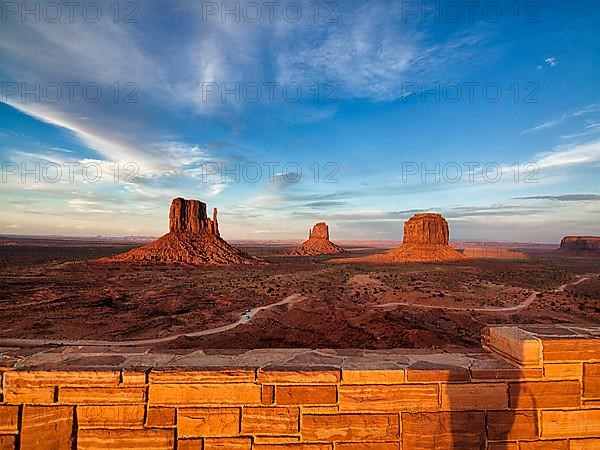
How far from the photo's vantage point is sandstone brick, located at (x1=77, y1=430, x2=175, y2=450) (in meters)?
3.38

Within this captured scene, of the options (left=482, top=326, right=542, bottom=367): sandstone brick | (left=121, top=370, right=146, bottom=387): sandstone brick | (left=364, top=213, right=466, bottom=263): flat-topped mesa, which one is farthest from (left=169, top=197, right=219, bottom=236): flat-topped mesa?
(left=482, top=326, right=542, bottom=367): sandstone brick

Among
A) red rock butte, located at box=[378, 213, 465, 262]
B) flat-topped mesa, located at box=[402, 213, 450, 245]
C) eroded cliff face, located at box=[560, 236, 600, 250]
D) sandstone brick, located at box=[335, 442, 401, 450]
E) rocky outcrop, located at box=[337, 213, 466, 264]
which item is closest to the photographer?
sandstone brick, located at box=[335, 442, 401, 450]

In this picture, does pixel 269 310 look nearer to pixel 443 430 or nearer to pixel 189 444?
pixel 189 444

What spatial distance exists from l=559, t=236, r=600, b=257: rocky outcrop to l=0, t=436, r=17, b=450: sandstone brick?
4907 inches

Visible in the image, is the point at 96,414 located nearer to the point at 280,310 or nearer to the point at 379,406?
the point at 379,406

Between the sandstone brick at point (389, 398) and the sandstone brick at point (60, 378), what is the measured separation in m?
2.44

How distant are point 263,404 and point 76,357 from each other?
7.56 ft

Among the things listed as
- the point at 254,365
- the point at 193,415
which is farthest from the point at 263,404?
the point at 193,415

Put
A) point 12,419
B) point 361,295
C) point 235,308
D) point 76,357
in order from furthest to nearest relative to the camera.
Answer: point 361,295 < point 235,308 < point 76,357 < point 12,419

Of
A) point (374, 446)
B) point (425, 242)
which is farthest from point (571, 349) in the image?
point (425, 242)

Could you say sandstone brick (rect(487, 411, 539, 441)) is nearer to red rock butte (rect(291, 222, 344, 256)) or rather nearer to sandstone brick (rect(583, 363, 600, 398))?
sandstone brick (rect(583, 363, 600, 398))

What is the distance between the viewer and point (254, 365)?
140 inches

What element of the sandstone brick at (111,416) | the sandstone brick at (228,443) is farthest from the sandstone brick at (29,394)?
the sandstone brick at (228,443)

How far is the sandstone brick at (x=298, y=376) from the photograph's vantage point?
3.42 metres
